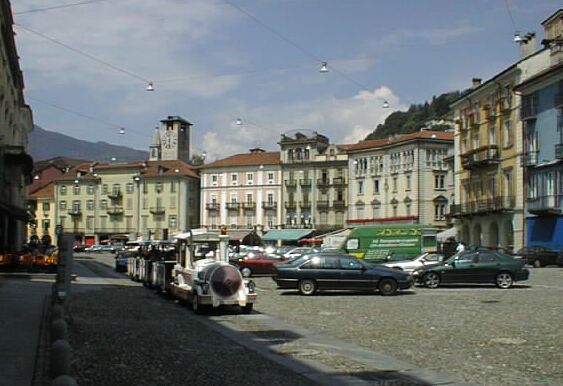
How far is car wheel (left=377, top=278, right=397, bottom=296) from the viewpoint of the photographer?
2830 centimetres

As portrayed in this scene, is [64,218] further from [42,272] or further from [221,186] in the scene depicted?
[42,272]

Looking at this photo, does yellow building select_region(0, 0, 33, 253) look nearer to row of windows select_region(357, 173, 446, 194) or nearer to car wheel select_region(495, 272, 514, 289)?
car wheel select_region(495, 272, 514, 289)

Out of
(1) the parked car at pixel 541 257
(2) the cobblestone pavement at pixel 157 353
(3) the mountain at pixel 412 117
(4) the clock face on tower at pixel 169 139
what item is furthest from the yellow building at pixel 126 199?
(2) the cobblestone pavement at pixel 157 353

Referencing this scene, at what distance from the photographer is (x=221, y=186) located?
373 feet

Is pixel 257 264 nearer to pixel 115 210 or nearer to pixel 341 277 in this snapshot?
pixel 341 277

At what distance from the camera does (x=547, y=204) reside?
57312 millimetres

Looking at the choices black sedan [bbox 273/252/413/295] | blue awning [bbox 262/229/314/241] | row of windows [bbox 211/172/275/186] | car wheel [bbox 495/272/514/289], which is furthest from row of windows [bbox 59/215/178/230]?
black sedan [bbox 273/252/413/295]

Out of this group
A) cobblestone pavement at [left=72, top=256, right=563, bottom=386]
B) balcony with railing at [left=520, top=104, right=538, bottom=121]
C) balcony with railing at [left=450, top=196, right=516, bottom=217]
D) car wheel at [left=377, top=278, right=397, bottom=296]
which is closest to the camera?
cobblestone pavement at [left=72, top=256, right=563, bottom=386]

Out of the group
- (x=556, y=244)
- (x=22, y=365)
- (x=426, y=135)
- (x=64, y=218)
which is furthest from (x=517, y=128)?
(x=64, y=218)

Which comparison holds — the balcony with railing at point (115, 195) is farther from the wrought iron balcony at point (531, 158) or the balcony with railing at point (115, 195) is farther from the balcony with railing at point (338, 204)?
the wrought iron balcony at point (531, 158)

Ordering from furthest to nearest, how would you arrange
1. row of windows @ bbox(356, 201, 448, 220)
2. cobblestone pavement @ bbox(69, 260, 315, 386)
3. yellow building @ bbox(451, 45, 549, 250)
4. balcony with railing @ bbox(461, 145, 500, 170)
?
row of windows @ bbox(356, 201, 448, 220) < balcony with railing @ bbox(461, 145, 500, 170) < yellow building @ bbox(451, 45, 549, 250) < cobblestone pavement @ bbox(69, 260, 315, 386)

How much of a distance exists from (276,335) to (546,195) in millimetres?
44878

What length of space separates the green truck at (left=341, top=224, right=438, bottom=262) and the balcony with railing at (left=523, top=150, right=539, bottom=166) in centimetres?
1104

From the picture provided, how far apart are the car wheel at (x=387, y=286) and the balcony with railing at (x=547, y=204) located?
3155 cm
